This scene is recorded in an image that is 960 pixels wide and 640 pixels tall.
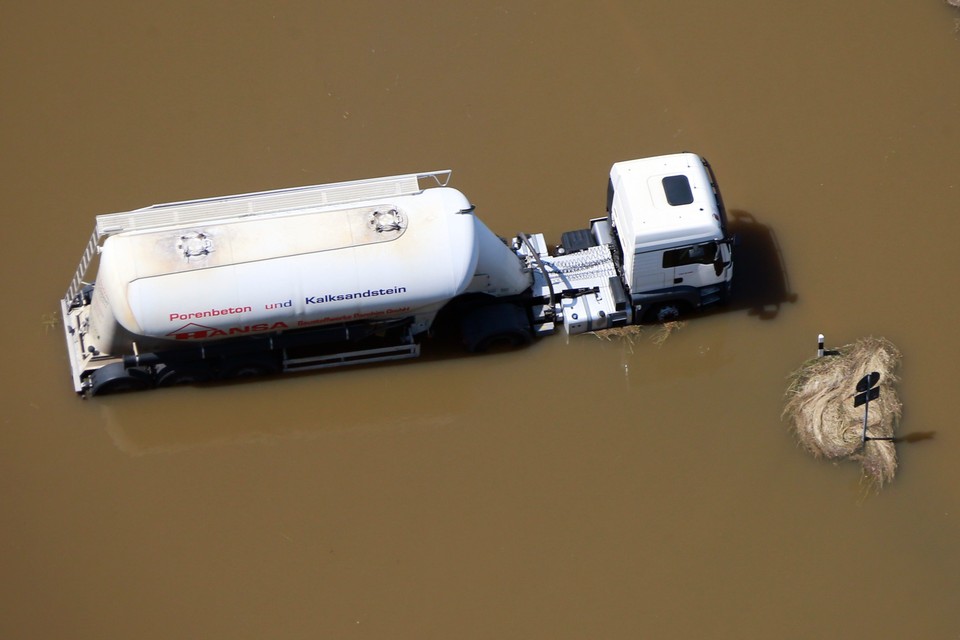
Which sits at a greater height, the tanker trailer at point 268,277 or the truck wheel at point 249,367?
the tanker trailer at point 268,277

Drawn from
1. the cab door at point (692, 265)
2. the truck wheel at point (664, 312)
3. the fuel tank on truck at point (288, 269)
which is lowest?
the truck wheel at point (664, 312)

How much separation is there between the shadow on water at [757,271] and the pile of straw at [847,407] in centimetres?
135

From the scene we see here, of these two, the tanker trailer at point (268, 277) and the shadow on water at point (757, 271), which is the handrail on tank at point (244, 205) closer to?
the tanker trailer at point (268, 277)

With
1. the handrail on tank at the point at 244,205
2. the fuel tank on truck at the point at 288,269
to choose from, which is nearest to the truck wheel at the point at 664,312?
the fuel tank on truck at the point at 288,269

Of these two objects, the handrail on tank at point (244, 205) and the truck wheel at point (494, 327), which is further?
the truck wheel at point (494, 327)

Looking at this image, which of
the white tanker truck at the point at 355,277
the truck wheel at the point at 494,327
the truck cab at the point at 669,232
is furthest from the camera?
the truck wheel at the point at 494,327

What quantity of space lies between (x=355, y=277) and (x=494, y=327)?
102 inches

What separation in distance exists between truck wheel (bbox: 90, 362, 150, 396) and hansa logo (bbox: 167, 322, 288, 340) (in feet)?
4.41

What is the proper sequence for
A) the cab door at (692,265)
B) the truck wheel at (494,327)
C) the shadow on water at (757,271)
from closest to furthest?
1. the cab door at (692,265)
2. the truck wheel at (494,327)
3. the shadow on water at (757,271)

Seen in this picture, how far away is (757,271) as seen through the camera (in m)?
20.9

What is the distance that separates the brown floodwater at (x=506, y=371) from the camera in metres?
17.7

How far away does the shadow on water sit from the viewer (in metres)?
20.6

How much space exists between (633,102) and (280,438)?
9097mm

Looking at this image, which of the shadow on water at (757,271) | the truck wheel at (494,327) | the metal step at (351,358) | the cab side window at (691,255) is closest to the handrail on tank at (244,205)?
the truck wheel at (494,327)
